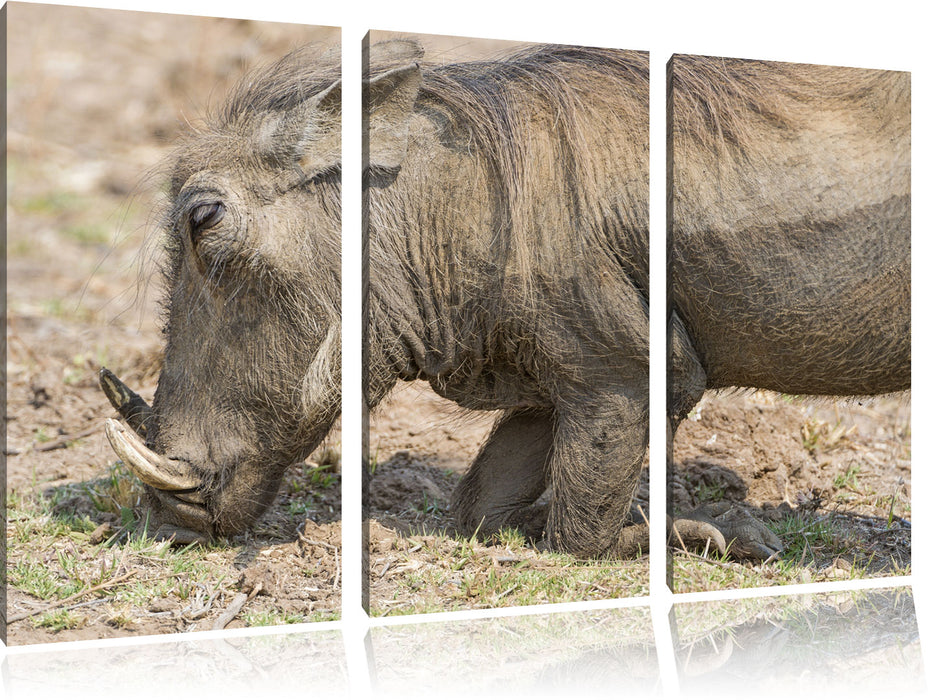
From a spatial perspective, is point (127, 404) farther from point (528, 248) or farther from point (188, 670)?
point (528, 248)

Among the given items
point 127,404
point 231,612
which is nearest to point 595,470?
point 231,612

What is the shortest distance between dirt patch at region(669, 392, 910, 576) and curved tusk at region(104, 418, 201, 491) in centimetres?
151

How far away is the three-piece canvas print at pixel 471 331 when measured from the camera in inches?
133

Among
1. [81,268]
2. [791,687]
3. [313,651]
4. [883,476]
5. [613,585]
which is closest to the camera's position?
[791,687]

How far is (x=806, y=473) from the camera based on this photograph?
416cm

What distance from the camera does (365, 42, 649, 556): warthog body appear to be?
135 inches

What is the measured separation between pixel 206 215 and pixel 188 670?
116 cm

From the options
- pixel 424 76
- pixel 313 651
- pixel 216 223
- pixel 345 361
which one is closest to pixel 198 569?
pixel 313 651

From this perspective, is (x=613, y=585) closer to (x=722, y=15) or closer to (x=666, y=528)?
(x=666, y=528)

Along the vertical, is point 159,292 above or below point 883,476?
above

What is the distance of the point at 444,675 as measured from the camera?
2.99 meters

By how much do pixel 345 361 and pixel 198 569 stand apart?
69 centimetres

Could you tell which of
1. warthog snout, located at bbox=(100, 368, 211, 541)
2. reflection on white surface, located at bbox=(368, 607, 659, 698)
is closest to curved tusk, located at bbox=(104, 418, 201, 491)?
warthog snout, located at bbox=(100, 368, 211, 541)

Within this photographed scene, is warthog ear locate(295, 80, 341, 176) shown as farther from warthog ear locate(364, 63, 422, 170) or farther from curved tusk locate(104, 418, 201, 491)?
curved tusk locate(104, 418, 201, 491)
